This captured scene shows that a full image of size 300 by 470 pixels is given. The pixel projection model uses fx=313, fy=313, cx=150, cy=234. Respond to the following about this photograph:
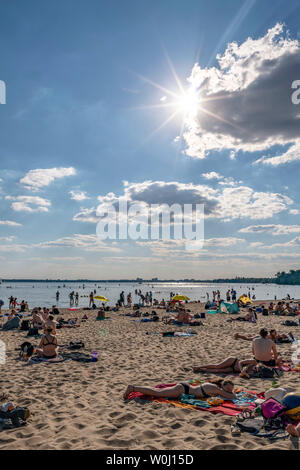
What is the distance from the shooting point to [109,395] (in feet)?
19.7

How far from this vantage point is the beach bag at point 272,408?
434 centimetres

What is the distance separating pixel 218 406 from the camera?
5301 millimetres

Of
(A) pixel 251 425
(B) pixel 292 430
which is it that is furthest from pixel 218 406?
(B) pixel 292 430

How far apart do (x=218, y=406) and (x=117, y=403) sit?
69.2 inches

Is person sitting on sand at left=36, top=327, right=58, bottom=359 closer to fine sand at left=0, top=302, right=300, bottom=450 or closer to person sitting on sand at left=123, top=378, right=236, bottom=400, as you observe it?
fine sand at left=0, top=302, right=300, bottom=450

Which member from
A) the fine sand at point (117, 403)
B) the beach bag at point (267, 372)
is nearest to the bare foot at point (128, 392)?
the fine sand at point (117, 403)

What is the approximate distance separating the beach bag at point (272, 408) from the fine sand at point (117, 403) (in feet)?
1.35

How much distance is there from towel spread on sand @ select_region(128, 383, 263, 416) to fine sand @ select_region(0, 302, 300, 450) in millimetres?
181

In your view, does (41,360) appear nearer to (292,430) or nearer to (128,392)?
(128,392)

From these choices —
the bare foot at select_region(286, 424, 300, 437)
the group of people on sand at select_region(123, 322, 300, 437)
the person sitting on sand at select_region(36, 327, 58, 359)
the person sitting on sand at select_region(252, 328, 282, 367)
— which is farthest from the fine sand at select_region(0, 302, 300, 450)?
the person sitting on sand at select_region(36, 327, 58, 359)

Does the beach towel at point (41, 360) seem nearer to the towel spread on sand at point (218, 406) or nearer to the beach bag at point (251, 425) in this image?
the towel spread on sand at point (218, 406)

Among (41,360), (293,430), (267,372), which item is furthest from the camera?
(41,360)

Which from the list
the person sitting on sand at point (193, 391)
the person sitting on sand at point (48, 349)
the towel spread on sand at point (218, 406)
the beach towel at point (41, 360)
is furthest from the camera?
the person sitting on sand at point (48, 349)
